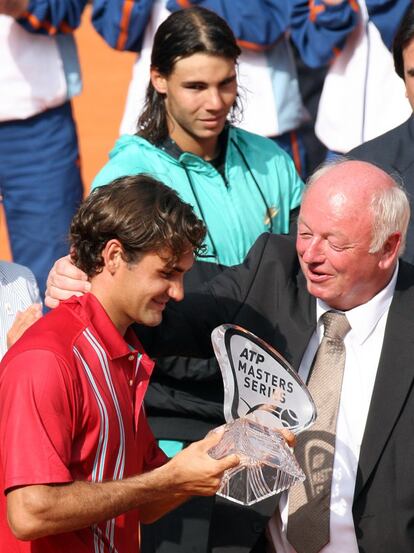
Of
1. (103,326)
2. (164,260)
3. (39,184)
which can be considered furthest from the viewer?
(39,184)

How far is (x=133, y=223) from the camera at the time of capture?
12.2 feet

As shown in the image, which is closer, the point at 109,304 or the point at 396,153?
the point at 109,304

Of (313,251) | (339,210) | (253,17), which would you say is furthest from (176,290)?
(253,17)

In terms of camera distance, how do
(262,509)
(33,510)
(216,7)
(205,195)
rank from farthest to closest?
(216,7), (205,195), (262,509), (33,510)

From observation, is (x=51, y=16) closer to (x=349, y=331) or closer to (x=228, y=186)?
(x=228, y=186)

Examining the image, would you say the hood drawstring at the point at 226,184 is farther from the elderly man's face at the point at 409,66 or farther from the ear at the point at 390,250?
the ear at the point at 390,250

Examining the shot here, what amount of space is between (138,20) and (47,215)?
125cm

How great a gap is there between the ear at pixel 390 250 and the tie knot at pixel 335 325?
0.21 m

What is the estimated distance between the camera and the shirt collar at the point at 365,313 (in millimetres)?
4207

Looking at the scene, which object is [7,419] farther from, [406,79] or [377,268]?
[406,79]

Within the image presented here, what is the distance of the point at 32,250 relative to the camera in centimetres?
743

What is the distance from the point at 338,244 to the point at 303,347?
35 cm

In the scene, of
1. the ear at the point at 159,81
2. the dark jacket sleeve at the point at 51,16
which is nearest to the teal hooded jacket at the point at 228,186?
the ear at the point at 159,81

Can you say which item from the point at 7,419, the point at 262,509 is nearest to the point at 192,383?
the point at 262,509
